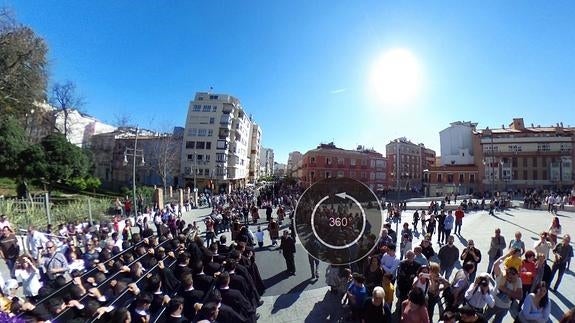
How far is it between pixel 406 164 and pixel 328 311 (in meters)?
65.9

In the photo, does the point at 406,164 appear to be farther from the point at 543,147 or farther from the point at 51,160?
the point at 51,160

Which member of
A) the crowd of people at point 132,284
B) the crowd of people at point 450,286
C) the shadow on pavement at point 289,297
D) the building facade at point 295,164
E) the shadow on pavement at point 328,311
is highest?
the building facade at point 295,164

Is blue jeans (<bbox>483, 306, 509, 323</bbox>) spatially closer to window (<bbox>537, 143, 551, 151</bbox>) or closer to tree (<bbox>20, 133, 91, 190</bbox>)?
tree (<bbox>20, 133, 91, 190</bbox>)

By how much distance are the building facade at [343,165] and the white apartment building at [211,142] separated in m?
14.7

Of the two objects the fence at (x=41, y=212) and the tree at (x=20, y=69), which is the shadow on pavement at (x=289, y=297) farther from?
the tree at (x=20, y=69)

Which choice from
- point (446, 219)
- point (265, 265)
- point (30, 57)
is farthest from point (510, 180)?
point (30, 57)

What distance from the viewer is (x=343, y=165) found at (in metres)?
59.9

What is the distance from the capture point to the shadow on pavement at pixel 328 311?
6.56m

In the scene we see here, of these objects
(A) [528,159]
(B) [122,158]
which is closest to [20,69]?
(B) [122,158]

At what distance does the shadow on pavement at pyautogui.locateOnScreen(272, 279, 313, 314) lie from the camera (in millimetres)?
7281

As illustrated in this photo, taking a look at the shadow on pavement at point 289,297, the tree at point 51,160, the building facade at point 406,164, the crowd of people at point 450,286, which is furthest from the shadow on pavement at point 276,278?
the building facade at point 406,164

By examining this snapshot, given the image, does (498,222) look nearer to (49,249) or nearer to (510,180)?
(49,249)

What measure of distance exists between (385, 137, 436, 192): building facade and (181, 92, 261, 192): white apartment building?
33672 millimetres
